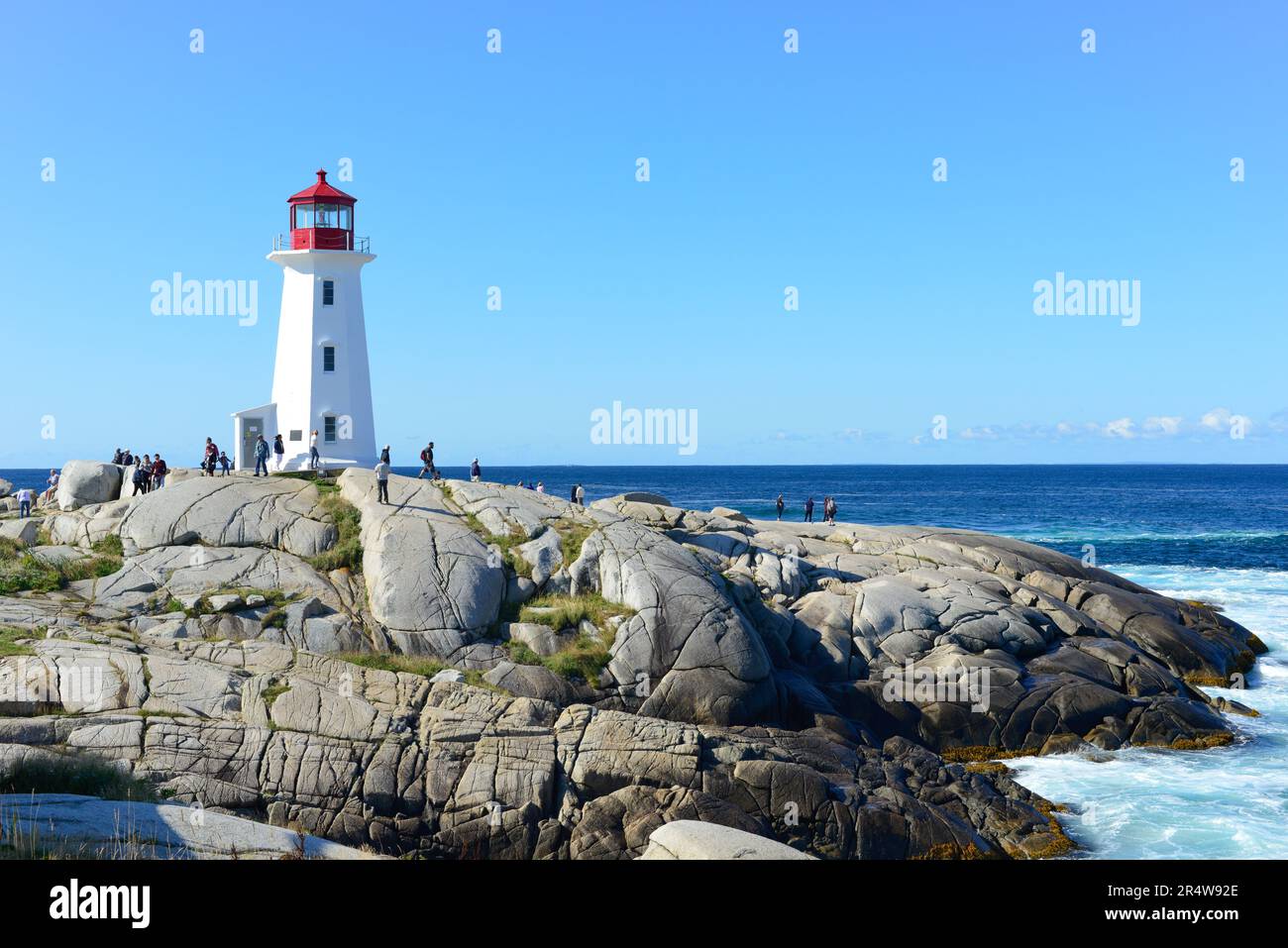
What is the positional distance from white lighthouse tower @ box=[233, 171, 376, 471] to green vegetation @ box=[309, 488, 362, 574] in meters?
7.71

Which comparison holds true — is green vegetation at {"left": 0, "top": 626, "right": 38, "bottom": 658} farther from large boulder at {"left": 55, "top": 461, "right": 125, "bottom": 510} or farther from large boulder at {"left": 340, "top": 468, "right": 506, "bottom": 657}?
large boulder at {"left": 55, "top": 461, "right": 125, "bottom": 510}

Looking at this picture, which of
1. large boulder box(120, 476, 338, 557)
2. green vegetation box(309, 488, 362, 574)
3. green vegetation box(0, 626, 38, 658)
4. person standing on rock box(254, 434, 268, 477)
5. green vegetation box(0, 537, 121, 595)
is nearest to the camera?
green vegetation box(0, 626, 38, 658)

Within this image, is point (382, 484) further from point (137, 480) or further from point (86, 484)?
point (86, 484)

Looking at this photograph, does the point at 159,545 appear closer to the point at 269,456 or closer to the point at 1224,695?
the point at 269,456

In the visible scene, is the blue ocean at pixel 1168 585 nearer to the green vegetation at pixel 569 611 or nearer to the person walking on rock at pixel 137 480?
the green vegetation at pixel 569 611

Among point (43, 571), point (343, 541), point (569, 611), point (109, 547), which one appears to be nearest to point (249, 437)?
point (109, 547)

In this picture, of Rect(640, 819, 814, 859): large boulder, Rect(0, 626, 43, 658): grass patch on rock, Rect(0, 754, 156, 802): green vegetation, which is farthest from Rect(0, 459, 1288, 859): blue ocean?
Rect(0, 626, 43, 658): grass patch on rock

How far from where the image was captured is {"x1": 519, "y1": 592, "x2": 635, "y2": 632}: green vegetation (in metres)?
28.0

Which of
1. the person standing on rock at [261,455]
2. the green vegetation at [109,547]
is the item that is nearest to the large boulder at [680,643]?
the green vegetation at [109,547]

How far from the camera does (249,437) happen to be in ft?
133

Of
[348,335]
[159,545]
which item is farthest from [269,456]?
[159,545]

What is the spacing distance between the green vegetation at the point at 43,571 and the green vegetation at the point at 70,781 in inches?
491
